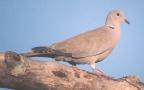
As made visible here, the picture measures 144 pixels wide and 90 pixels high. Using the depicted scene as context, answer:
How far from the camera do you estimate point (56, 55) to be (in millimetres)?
7391

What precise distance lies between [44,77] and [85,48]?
7.11 feet

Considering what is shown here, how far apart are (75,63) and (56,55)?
0.53 meters

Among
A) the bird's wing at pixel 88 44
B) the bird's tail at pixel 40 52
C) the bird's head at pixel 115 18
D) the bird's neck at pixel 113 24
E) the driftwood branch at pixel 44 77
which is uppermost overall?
the bird's head at pixel 115 18

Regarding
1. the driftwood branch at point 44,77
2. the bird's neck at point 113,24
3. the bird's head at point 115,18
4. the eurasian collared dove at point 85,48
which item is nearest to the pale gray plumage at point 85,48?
the eurasian collared dove at point 85,48

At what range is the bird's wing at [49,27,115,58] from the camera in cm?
750

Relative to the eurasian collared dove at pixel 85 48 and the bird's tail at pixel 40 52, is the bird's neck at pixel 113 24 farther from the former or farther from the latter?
the bird's tail at pixel 40 52

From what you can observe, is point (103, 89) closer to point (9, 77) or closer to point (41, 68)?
point (41, 68)

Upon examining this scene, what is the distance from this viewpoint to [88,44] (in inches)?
310

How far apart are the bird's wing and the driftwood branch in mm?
1347

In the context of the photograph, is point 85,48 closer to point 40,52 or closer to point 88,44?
point 88,44

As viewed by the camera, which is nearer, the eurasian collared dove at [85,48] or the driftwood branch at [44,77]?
the driftwood branch at [44,77]

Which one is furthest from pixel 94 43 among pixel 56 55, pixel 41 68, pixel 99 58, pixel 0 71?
pixel 0 71

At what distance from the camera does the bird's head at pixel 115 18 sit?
8.90m

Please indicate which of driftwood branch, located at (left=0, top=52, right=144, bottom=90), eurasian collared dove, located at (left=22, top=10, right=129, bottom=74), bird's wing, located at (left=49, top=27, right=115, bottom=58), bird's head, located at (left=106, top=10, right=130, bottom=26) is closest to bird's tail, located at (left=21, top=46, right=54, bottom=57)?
eurasian collared dove, located at (left=22, top=10, right=129, bottom=74)
